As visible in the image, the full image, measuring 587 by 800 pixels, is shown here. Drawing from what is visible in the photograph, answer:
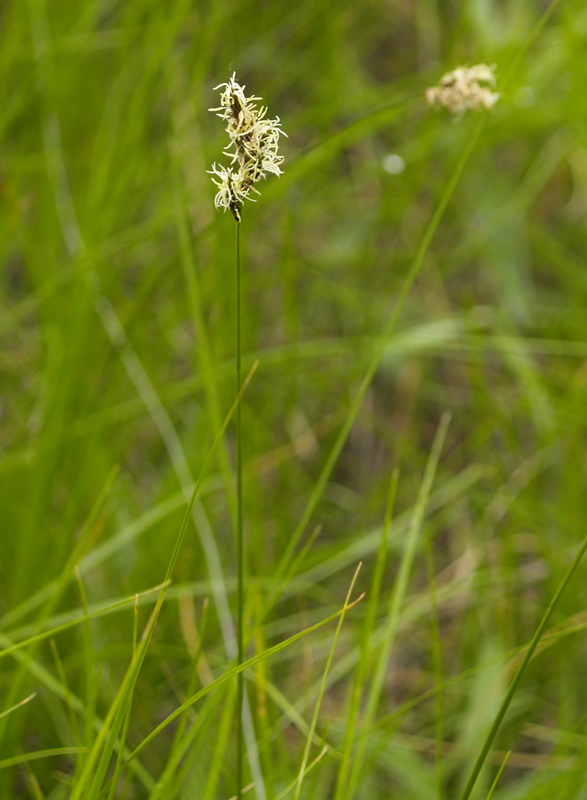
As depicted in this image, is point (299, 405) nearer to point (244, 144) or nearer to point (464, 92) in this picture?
point (464, 92)

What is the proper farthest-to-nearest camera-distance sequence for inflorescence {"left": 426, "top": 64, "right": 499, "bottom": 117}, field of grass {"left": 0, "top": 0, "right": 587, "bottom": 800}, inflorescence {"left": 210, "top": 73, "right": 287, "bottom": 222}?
field of grass {"left": 0, "top": 0, "right": 587, "bottom": 800} < inflorescence {"left": 426, "top": 64, "right": 499, "bottom": 117} < inflorescence {"left": 210, "top": 73, "right": 287, "bottom": 222}

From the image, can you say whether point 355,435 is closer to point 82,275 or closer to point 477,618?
point 477,618

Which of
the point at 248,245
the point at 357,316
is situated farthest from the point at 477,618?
the point at 248,245

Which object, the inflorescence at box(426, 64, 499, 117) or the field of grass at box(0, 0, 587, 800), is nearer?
the inflorescence at box(426, 64, 499, 117)

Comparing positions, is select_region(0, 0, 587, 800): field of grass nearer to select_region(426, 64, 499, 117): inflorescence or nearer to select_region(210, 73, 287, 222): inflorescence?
select_region(426, 64, 499, 117): inflorescence

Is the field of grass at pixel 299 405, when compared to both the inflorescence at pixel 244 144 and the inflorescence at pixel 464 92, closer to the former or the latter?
the inflorescence at pixel 464 92

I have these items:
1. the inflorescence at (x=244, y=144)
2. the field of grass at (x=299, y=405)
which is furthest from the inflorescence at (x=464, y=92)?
the inflorescence at (x=244, y=144)

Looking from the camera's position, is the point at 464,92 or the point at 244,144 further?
the point at 464,92

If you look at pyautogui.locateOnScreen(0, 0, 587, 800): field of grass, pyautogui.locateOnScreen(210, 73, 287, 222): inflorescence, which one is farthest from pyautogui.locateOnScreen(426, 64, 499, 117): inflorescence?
pyautogui.locateOnScreen(210, 73, 287, 222): inflorescence

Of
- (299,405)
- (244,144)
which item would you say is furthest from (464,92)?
(299,405)
